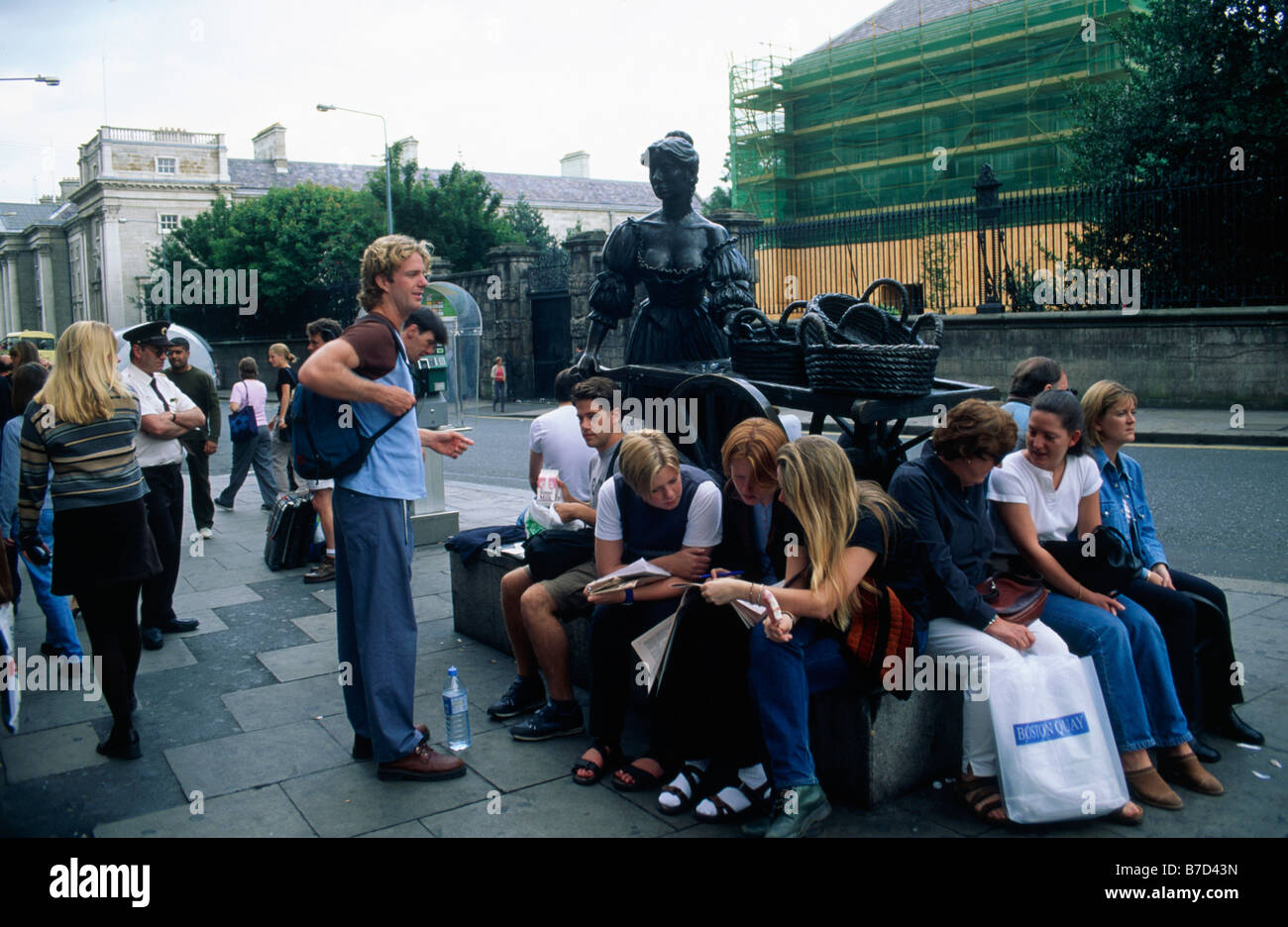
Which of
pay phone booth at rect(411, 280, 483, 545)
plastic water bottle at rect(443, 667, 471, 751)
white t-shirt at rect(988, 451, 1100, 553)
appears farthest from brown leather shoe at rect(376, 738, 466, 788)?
pay phone booth at rect(411, 280, 483, 545)

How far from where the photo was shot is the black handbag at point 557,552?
15.1ft

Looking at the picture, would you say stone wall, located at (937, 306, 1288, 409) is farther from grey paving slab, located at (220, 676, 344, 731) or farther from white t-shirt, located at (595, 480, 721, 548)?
grey paving slab, located at (220, 676, 344, 731)

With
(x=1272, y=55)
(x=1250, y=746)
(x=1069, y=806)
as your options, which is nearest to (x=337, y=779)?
(x=1069, y=806)

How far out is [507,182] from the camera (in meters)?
69.6

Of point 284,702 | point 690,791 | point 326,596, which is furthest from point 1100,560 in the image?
point 326,596

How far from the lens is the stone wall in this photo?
14938 millimetres

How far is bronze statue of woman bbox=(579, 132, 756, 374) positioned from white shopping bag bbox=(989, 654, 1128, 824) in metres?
3.11

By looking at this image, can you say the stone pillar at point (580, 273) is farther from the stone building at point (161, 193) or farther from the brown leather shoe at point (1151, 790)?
the stone building at point (161, 193)


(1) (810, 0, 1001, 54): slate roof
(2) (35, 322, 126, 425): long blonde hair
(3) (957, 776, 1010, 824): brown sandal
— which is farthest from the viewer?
(1) (810, 0, 1001, 54): slate roof

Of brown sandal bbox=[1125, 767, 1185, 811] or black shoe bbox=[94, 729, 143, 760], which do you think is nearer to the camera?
brown sandal bbox=[1125, 767, 1185, 811]

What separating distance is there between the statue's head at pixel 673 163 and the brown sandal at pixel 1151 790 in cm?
389

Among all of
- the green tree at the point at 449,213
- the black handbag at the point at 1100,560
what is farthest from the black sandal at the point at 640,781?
the green tree at the point at 449,213

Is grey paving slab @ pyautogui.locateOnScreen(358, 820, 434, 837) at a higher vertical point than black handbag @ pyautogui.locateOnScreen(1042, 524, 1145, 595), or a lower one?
lower
